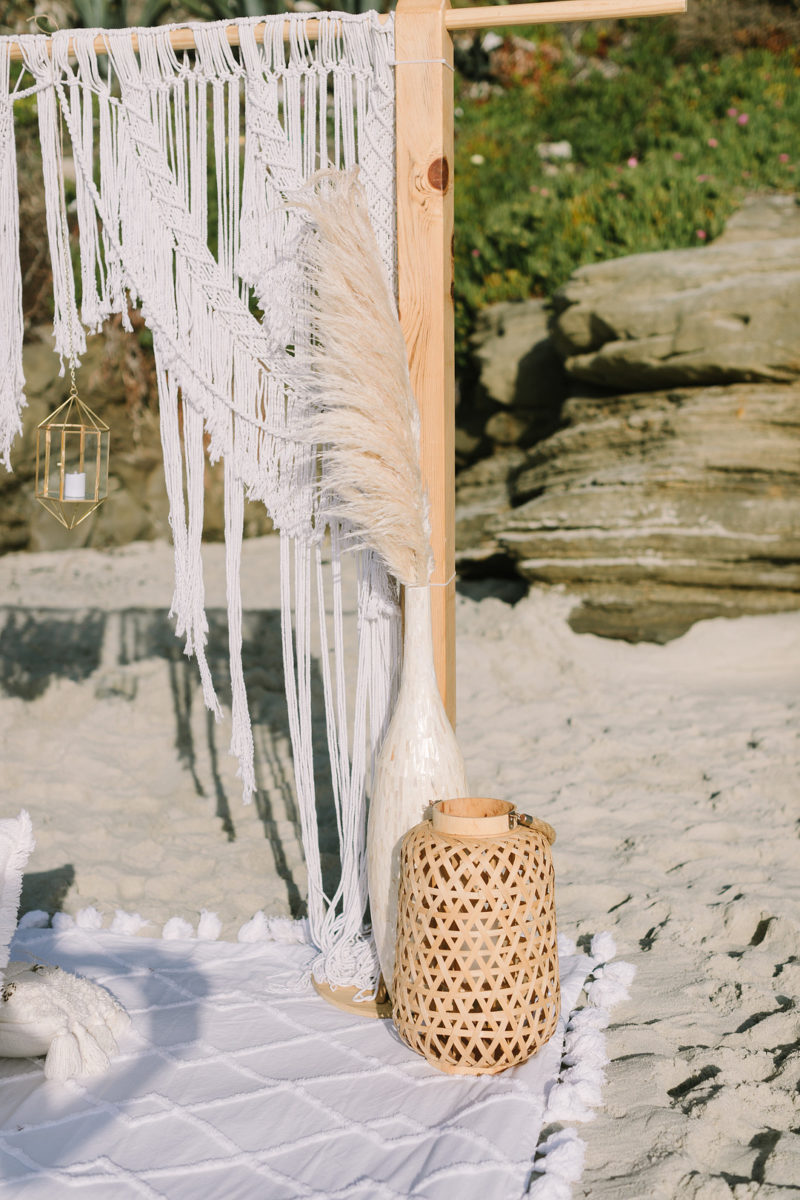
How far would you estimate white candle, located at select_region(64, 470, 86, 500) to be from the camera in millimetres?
2260

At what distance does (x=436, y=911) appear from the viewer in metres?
1.77

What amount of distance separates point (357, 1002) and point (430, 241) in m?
1.58

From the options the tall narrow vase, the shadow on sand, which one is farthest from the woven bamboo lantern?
the shadow on sand

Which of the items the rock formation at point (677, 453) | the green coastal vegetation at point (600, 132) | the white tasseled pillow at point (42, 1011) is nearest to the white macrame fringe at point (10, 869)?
the white tasseled pillow at point (42, 1011)

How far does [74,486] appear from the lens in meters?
2.29

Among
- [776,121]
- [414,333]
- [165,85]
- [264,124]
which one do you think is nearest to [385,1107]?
[414,333]

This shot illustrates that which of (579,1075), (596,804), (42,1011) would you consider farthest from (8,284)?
(596,804)

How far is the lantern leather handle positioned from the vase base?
513 mm

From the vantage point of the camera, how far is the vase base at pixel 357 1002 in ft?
6.82

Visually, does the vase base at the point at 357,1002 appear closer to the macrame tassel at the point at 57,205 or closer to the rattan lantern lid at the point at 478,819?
the rattan lantern lid at the point at 478,819

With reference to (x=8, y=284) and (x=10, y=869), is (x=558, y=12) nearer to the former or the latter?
(x=8, y=284)

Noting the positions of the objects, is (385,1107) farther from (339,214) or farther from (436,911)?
(339,214)

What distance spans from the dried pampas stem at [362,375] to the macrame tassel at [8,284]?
742 mm

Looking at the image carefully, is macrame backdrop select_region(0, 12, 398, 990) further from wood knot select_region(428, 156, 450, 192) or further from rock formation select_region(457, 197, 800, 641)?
rock formation select_region(457, 197, 800, 641)
